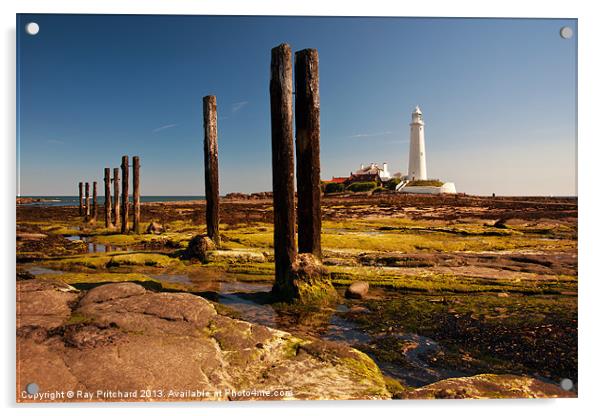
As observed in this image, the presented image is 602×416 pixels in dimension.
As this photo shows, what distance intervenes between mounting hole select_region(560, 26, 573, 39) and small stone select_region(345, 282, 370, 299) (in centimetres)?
510

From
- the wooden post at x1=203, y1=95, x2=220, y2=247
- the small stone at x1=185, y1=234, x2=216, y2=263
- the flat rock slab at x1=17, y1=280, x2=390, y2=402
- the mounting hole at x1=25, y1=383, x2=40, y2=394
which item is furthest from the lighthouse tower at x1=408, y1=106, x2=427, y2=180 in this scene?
the mounting hole at x1=25, y1=383, x2=40, y2=394

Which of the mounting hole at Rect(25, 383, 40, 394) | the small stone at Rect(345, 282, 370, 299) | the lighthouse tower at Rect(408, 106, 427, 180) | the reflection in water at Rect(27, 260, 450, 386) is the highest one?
the lighthouse tower at Rect(408, 106, 427, 180)

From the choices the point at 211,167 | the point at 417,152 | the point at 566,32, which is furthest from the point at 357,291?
the point at 417,152

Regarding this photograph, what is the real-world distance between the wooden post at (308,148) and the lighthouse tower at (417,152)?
167 ft

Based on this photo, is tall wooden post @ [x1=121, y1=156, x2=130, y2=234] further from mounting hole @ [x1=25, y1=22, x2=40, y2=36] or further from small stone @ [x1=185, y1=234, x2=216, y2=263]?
mounting hole @ [x1=25, y1=22, x2=40, y2=36]

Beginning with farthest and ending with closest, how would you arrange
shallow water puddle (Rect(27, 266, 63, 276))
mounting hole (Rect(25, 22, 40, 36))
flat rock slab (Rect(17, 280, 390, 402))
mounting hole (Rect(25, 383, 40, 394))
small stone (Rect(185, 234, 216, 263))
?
small stone (Rect(185, 234, 216, 263))
shallow water puddle (Rect(27, 266, 63, 276))
mounting hole (Rect(25, 22, 40, 36))
mounting hole (Rect(25, 383, 40, 394))
flat rock slab (Rect(17, 280, 390, 402))

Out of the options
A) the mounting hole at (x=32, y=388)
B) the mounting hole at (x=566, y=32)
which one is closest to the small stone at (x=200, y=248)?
the mounting hole at (x=32, y=388)

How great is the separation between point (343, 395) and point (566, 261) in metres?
8.52

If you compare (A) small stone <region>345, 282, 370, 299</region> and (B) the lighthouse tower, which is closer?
(A) small stone <region>345, 282, 370, 299</region>

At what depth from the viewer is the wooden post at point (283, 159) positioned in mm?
6125

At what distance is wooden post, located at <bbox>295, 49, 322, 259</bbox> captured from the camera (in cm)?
614

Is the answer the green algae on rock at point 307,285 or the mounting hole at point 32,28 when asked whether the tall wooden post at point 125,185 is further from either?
the green algae on rock at point 307,285

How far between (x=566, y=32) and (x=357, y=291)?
522 cm

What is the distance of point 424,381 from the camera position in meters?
3.64
